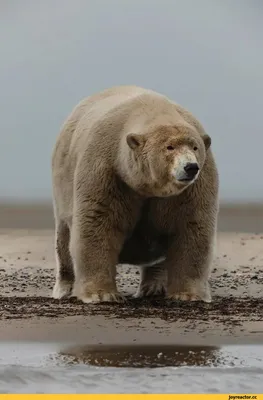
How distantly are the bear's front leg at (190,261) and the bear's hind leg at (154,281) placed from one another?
4.52 feet

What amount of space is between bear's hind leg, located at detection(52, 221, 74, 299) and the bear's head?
239cm

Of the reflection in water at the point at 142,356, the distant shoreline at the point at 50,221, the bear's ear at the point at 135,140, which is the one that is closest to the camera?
the reflection in water at the point at 142,356

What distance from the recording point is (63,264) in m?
13.1

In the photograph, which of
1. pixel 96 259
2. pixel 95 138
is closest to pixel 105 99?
pixel 95 138

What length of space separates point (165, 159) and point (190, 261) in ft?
4.47

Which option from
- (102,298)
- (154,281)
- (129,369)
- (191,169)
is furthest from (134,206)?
(129,369)

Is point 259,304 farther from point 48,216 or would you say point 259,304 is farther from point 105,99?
point 48,216

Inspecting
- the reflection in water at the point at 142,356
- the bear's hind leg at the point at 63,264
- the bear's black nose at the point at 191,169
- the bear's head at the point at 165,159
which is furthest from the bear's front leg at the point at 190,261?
the reflection in water at the point at 142,356

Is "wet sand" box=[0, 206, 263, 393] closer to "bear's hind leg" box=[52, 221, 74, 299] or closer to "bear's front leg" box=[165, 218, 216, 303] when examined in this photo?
"bear's front leg" box=[165, 218, 216, 303]

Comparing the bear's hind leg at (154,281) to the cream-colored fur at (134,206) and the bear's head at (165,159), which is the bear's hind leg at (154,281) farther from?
the bear's head at (165,159)

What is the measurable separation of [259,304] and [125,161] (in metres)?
1.81

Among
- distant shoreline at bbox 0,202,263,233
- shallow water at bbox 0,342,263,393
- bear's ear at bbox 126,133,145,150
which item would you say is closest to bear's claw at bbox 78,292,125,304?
bear's ear at bbox 126,133,145,150

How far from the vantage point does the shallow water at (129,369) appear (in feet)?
24.1
